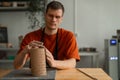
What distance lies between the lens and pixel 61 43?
183cm

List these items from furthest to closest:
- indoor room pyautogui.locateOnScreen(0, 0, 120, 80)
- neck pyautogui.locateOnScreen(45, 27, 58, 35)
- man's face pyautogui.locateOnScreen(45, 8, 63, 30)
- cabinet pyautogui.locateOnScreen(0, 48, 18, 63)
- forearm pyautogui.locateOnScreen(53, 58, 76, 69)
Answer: indoor room pyautogui.locateOnScreen(0, 0, 120, 80) < cabinet pyautogui.locateOnScreen(0, 48, 18, 63) < neck pyautogui.locateOnScreen(45, 27, 58, 35) < man's face pyautogui.locateOnScreen(45, 8, 63, 30) < forearm pyautogui.locateOnScreen(53, 58, 76, 69)

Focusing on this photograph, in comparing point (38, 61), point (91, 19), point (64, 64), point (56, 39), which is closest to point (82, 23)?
point (91, 19)

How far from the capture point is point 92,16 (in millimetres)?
4184

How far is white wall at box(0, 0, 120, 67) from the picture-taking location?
4160mm

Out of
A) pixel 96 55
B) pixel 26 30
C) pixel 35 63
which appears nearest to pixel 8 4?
pixel 26 30

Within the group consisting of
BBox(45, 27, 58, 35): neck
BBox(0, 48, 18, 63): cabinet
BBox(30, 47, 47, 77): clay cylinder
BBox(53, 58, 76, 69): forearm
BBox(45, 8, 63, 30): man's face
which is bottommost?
BBox(0, 48, 18, 63): cabinet

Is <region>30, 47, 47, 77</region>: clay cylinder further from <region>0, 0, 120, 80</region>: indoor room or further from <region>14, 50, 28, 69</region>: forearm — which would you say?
<region>0, 0, 120, 80</region>: indoor room

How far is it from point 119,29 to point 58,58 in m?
2.52

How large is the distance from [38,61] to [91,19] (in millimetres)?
3085

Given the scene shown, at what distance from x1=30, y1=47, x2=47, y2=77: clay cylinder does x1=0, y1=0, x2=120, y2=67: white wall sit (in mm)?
3008

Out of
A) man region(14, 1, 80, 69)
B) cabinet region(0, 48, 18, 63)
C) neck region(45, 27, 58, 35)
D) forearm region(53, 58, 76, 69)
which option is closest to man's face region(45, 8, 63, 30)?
man region(14, 1, 80, 69)

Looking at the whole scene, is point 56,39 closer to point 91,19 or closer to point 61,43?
point 61,43

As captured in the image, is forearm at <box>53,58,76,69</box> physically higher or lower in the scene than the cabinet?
higher

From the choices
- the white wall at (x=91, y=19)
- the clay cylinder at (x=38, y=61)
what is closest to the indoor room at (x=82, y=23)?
the white wall at (x=91, y=19)
